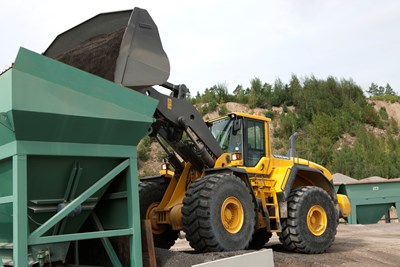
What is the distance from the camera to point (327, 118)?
32281 mm

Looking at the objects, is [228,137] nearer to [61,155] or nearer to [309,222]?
[309,222]

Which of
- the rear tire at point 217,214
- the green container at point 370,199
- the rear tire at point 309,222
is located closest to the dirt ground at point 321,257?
the rear tire at point 309,222

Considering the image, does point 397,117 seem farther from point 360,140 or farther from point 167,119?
point 167,119

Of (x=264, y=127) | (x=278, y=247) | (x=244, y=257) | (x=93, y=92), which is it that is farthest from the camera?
(x=278, y=247)

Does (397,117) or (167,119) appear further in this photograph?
(397,117)

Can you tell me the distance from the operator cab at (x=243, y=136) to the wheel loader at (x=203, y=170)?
17 millimetres

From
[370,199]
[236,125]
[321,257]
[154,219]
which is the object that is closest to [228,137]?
[236,125]

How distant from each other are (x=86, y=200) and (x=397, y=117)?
121 ft

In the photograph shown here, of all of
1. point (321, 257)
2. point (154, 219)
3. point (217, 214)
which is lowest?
point (321, 257)

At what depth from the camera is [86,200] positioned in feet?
15.9

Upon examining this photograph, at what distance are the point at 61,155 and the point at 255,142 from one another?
4.17m

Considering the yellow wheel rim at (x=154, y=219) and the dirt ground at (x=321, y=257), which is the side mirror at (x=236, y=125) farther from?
the dirt ground at (x=321, y=257)

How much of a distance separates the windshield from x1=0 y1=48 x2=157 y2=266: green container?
294 centimetres

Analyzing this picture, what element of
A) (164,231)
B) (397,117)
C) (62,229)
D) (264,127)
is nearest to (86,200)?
(62,229)
